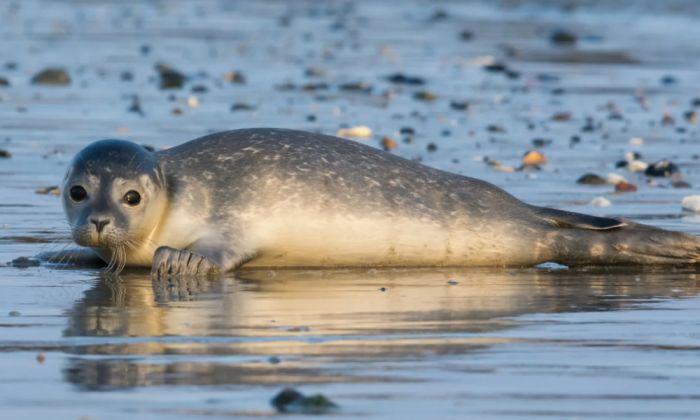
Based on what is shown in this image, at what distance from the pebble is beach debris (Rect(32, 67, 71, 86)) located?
29.2 ft

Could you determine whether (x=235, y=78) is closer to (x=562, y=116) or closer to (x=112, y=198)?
(x=562, y=116)

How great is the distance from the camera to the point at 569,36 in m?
25.2

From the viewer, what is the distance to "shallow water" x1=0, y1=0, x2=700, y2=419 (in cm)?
526

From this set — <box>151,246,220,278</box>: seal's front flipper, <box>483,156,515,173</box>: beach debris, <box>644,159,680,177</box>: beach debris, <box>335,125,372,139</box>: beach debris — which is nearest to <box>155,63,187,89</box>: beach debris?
<box>335,125,372,139</box>: beach debris

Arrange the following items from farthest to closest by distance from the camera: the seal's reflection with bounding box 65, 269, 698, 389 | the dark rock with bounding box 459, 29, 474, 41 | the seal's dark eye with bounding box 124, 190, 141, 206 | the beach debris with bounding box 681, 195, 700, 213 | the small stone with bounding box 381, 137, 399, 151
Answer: the dark rock with bounding box 459, 29, 474, 41, the small stone with bounding box 381, 137, 399, 151, the beach debris with bounding box 681, 195, 700, 213, the seal's dark eye with bounding box 124, 190, 141, 206, the seal's reflection with bounding box 65, 269, 698, 389

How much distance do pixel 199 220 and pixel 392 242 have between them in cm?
Answer: 94

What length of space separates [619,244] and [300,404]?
12.4ft

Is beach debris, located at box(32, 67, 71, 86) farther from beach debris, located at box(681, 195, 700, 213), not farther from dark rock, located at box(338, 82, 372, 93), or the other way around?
beach debris, located at box(681, 195, 700, 213)

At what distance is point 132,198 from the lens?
8094 millimetres

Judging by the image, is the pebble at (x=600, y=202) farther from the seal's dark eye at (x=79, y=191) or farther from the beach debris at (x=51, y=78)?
the beach debris at (x=51, y=78)

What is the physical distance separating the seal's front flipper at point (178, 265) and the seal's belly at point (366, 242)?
1.25ft

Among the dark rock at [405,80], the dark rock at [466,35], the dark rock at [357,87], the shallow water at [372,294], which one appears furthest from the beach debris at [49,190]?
the dark rock at [466,35]

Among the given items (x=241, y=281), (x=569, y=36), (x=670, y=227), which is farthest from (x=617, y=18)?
(x=241, y=281)

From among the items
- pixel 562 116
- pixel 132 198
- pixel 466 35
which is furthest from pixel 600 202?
pixel 466 35
